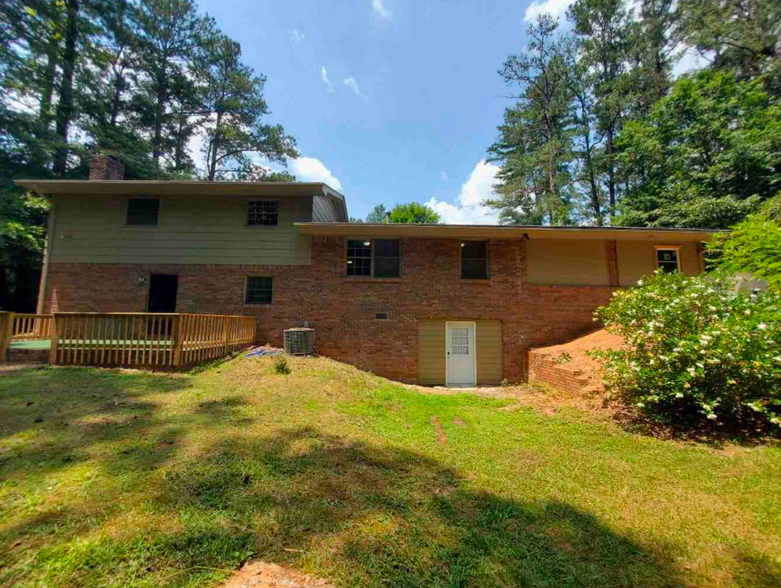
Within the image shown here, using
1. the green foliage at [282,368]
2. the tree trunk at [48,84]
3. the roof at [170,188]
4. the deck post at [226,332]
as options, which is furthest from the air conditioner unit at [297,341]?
the tree trunk at [48,84]

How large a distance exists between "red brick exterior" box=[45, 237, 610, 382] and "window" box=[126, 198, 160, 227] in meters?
1.49

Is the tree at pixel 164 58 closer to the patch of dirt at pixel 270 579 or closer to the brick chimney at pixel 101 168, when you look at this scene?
the brick chimney at pixel 101 168

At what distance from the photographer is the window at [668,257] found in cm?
1040

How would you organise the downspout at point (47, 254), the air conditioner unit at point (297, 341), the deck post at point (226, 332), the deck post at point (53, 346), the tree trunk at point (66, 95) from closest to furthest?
the deck post at point (53, 346) → the deck post at point (226, 332) → the air conditioner unit at point (297, 341) → the downspout at point (47, 254) → the tree trunk at point (66, 95)

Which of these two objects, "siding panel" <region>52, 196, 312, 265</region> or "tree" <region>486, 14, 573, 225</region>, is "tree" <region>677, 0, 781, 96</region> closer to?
"tree" <region>486, 14, 573, 225</region>

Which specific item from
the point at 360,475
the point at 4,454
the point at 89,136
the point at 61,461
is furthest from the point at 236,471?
the point at 89,136

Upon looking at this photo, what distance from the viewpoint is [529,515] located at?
280 cm

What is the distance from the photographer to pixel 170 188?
9.93m

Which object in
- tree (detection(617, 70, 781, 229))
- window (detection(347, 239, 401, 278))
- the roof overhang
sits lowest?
window (detection(347, 239, 401, 278))

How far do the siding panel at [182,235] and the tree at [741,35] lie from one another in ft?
76.9

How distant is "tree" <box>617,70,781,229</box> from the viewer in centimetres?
1406

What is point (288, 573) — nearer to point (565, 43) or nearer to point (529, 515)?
point (529, 515)

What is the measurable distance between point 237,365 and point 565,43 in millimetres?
25639

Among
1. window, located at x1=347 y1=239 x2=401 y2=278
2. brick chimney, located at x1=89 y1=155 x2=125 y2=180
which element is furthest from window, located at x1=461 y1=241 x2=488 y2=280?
brick chimney, located at x1=89 y1=155 x2=125 y2=180
